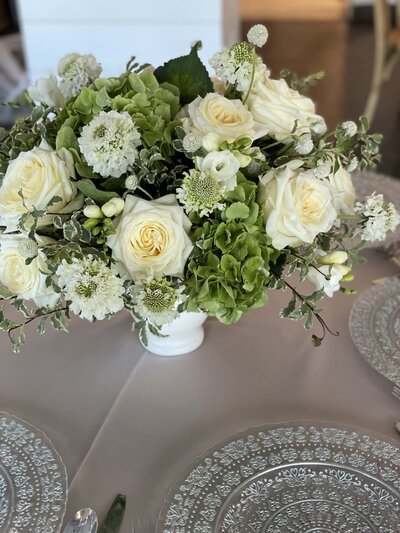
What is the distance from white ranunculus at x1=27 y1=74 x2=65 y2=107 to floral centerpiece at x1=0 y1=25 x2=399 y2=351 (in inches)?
2.4

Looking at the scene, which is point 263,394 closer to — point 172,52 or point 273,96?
point 273,96

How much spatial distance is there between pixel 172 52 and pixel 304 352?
180 centimetres

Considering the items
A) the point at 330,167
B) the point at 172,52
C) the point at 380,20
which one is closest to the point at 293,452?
the point at 330,167

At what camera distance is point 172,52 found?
8.36ft

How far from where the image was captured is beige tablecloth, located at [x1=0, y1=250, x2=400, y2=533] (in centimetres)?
83

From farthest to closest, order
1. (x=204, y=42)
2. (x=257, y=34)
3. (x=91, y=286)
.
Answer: (x=204, y=42), (x=257, y=34), (x=91, y=286)

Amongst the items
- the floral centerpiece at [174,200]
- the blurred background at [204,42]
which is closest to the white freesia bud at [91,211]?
the floral centerpiece at [174,200]

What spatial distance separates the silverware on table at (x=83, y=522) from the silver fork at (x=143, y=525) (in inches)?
1.7

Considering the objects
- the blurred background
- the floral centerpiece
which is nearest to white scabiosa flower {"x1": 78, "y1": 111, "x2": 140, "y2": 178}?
the floral centerpiece

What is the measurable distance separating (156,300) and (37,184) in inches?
7.3

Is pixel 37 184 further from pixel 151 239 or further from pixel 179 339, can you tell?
pixel 179 339

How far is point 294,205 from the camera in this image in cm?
78

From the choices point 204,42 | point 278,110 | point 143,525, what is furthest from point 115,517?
point 204,42

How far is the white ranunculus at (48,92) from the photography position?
36.1 inches
